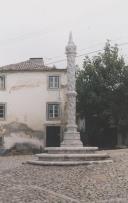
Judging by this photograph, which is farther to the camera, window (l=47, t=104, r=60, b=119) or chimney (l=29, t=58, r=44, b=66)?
chimney (l=29, t=58, r=44, b=66)

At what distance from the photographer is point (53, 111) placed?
4916 centimetres

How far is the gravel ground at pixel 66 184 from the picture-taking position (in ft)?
47.9

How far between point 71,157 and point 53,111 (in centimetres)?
2509

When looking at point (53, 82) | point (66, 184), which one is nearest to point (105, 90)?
point (53, 82)

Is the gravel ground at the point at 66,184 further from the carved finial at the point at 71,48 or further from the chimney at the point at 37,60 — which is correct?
the chimney at the point at 37,60

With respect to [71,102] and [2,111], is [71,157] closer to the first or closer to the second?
[71,102]

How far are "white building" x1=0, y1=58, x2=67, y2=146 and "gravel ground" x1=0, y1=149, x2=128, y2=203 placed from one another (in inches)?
1010

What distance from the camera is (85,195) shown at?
49.6ft

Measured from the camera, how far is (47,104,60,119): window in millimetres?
49062

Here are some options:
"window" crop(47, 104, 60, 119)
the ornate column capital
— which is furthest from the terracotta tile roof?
the ornate column capital

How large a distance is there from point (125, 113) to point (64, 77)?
6346 millimetres

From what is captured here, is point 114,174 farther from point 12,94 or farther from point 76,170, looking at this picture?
point 12,94

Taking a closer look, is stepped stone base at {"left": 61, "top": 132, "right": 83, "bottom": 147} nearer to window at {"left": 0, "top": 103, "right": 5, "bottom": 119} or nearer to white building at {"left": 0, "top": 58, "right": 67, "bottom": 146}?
white building at {"left": 0, "top": 58, "right": 67, "bottom": 146}

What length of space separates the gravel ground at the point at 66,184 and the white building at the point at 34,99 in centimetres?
2566
